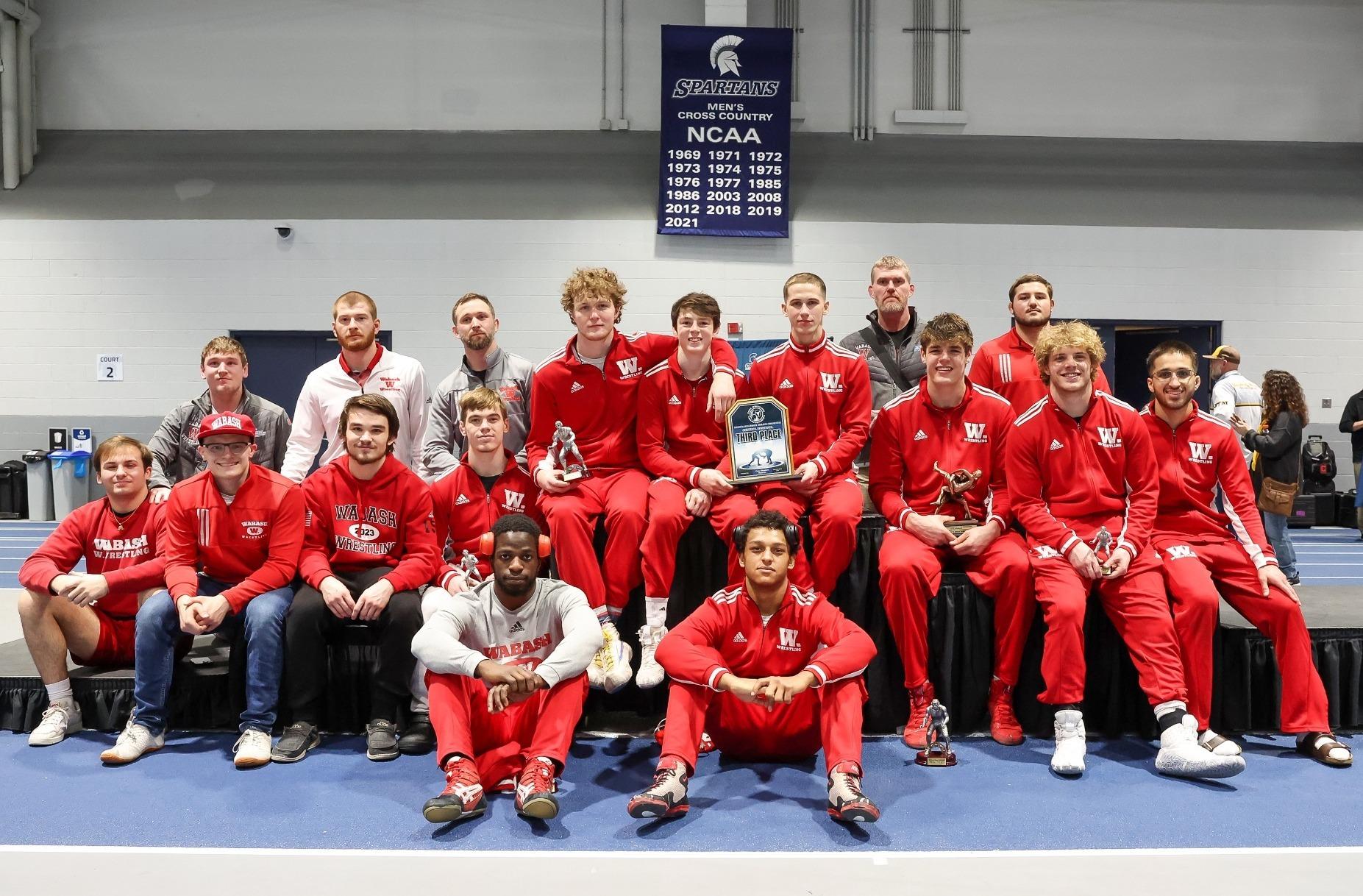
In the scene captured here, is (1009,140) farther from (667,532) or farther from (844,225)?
(667,532)

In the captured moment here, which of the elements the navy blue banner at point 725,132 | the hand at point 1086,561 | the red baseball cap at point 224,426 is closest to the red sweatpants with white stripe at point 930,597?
the hand at point 1086,561

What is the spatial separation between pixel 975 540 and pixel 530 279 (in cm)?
732

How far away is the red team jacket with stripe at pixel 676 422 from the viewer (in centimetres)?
432

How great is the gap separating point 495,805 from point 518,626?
2.12ft

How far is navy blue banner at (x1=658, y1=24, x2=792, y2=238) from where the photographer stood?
396 inches

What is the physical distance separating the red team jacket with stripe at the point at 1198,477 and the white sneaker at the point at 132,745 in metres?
4.32

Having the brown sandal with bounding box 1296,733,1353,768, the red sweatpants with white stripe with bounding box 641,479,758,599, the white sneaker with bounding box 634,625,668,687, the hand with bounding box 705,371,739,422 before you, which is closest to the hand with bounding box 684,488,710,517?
the red sweatpants with white stripe with bounding box 641,479,758,599

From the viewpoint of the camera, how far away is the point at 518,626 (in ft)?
11.7

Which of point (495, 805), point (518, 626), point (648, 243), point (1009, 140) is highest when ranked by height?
point (1009, 140)

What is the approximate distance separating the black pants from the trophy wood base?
6.84 ft

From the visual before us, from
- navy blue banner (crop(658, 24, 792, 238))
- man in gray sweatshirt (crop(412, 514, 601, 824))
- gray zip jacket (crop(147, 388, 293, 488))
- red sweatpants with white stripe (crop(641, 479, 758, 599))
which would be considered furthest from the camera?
navy blue banner (crop(658, 24, 792, 238))

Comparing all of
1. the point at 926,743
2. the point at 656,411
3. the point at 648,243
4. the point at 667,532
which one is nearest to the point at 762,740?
the point at 926,743

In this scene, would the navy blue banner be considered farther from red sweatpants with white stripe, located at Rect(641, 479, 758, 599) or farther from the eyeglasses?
the eyeglasses

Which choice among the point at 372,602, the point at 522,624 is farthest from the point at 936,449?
the point at 372,602
